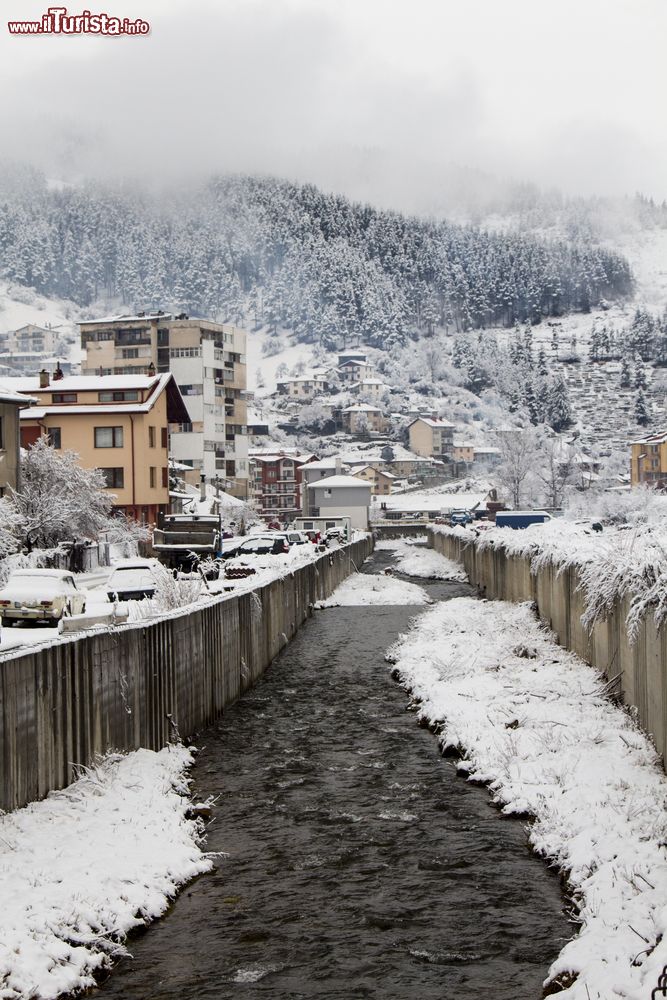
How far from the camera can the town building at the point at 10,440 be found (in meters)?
53.6

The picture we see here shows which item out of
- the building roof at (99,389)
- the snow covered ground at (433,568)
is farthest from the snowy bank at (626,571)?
the building roof at (99,389)

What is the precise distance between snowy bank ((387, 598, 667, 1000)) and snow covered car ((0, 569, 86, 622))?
30.4ft

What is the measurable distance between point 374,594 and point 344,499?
9746 centimetres

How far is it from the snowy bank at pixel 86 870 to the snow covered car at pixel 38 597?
15.8 m

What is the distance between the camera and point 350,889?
11.2m

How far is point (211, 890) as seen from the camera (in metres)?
11.2

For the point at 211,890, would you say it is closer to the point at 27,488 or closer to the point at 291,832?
the point at 291,832

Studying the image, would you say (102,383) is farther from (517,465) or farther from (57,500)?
(517,465)

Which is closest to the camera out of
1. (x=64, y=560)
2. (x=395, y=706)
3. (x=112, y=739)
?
(x=112, y=739)

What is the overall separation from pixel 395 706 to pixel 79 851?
1160 centimetres

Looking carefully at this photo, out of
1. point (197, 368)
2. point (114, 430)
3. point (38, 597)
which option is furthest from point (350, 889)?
point (197, 368)

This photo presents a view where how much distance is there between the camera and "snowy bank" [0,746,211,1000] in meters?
8.73

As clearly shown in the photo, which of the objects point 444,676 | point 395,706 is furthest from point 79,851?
point 444,676

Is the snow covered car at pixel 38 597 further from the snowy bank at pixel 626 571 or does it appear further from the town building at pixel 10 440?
the town building at pixel 10 440
